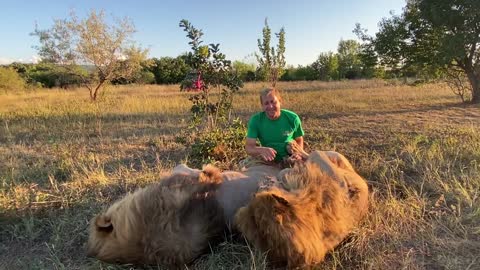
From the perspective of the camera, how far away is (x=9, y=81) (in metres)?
19.9

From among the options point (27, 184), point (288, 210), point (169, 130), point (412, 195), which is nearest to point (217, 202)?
point (288, 210)

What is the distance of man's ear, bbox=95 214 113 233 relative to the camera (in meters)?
2.14

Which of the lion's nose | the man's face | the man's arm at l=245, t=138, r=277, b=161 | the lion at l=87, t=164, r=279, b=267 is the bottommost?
the lion's nose

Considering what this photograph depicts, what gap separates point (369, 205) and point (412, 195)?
0.64m

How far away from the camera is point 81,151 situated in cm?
566

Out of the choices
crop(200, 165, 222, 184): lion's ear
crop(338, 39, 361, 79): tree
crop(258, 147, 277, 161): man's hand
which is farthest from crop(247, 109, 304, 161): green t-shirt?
crop(338, 39, 361, 79): tree

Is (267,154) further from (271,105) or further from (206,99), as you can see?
(206,99)

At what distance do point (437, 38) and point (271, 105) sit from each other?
10.2m

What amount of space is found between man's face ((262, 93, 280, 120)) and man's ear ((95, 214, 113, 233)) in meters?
1.78

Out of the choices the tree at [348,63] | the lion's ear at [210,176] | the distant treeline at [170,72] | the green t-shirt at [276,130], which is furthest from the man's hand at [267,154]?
the tree at [348,63]

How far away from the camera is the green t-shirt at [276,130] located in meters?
3.47

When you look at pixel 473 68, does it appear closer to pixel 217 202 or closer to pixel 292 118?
pixel 292 118

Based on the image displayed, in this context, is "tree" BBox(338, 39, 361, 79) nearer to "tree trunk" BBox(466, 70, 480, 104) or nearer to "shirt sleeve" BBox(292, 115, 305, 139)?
"tree trunk" BBox(466, 70, 480, 104)

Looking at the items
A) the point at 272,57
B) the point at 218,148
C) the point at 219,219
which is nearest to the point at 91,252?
the point at 219,219
